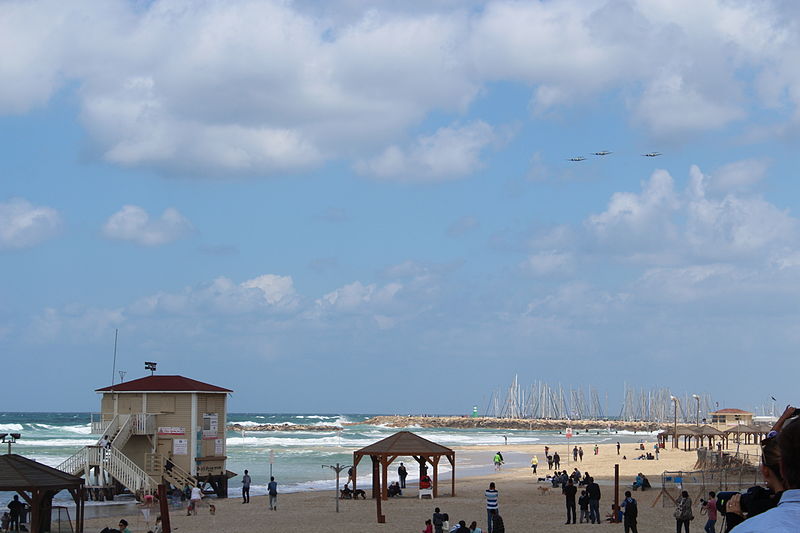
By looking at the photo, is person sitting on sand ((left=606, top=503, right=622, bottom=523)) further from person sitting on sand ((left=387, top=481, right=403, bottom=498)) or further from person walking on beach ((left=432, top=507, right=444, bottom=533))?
person sitting on sand ((left=387, top=481, right=403, bottom=498))

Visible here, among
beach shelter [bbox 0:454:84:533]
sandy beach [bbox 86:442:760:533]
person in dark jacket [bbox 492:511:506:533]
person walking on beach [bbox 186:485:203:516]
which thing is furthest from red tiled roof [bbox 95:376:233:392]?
person in dark jacket [bbox 492:511:506:533]

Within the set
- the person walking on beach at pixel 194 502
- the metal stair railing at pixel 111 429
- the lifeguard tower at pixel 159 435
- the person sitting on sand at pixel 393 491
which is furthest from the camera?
the metal stair railing at pixel 111 429

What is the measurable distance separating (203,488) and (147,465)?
8.25 feet

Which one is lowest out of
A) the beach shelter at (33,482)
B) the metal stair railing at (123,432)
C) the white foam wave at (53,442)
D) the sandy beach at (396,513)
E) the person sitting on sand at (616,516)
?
the white foam wave at (53,442)

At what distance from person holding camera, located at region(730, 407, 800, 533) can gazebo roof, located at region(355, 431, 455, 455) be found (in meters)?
28.9

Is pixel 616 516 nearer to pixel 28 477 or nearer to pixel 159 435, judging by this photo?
pixel 28 477

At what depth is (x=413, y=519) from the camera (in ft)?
88.6

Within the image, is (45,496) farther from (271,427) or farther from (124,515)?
(271,427)

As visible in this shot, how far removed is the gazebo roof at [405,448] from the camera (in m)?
31.5

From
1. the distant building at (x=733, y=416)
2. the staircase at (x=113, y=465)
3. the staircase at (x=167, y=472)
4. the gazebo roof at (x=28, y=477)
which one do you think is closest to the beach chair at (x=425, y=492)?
the staircase at (x=167, y=472)

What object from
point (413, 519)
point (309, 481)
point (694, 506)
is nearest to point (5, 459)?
point (413, 519)

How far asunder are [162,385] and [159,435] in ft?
6.54

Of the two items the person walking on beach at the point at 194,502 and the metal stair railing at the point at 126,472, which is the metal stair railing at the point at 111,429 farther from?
the person walking on beach at the point at 194,502

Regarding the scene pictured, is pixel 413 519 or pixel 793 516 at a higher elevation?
pixel 793 516
